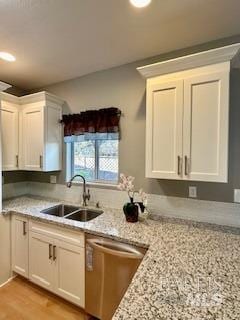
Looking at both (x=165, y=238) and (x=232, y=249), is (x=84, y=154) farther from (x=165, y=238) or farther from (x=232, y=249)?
(x=232, y=249)

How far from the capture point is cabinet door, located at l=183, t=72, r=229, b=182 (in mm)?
1604

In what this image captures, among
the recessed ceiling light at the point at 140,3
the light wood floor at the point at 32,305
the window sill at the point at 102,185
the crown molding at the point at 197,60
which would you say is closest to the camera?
the recessed ceiling light at the point at 140,3

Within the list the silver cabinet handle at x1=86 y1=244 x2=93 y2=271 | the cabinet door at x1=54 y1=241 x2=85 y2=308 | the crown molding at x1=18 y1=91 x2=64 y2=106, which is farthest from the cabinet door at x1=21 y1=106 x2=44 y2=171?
the silver cabinet handle at x1=86 y1=244 x2=93 y2=271

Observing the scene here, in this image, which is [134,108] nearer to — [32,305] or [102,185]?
[102,185]

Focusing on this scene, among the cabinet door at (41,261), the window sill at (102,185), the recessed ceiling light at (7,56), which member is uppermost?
the recessed ceiling light at (7,56)

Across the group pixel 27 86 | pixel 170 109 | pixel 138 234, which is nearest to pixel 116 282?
pixel 138 234

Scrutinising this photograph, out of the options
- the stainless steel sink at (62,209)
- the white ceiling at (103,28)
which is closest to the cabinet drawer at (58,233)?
the stainless steel sink at (62,209)

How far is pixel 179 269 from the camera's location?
1.17 meters

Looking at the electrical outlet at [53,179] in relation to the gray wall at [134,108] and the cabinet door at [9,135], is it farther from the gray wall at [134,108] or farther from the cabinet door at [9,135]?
the gray wall at [134,108]

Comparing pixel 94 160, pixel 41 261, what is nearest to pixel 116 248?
pixel 41 261

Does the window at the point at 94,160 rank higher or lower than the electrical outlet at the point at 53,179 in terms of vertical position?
higher

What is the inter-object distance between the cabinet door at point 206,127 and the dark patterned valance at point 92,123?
0.94 meters

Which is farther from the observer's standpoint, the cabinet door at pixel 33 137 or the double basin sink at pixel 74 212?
the cabinet door at pixel 33 137

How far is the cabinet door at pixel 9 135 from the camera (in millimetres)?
2607
